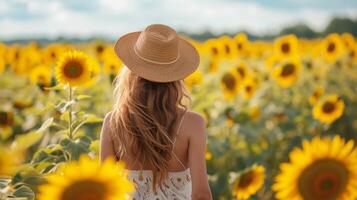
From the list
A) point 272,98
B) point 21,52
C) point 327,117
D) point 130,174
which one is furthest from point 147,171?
point 21,52

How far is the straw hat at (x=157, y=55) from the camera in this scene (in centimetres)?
265

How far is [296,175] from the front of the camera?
203cm

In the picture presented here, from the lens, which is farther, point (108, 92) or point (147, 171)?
point (108, 92)

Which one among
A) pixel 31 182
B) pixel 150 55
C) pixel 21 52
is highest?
pixel 150 55

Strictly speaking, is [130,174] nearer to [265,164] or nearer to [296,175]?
[296,175]

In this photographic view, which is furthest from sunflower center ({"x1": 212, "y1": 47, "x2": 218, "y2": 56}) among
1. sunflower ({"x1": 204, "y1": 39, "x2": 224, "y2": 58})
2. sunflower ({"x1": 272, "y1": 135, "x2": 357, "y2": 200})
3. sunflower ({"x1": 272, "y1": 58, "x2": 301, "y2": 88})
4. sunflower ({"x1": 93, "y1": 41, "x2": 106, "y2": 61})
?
sunflower ({"x1": 272, "y1": 135, "x2": 357, "y2": 200})

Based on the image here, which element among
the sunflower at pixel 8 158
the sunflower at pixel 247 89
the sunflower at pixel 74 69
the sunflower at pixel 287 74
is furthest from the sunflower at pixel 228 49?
the sunflower at pixel 8 158

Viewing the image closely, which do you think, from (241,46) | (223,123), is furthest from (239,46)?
(223,123)

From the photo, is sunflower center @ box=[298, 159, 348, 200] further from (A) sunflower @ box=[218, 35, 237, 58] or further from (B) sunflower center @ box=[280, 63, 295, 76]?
(A) sunflower @ box=[218, 35, 237, 58]

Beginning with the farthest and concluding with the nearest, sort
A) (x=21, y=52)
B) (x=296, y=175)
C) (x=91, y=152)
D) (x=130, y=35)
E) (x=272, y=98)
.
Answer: (x=21, y=52)
(x=272, y=98)
(x=91, y=152)
(x=130, y=35)
(x=296, y=175)

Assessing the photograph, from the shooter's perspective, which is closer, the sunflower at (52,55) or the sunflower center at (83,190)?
the sunflower center at (83,190)

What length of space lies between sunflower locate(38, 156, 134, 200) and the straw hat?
1.09 meters

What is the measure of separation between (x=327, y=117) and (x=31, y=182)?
404 centimetres

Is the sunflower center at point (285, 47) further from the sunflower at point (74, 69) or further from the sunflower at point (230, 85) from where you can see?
the sunflower at point (74, 69)
